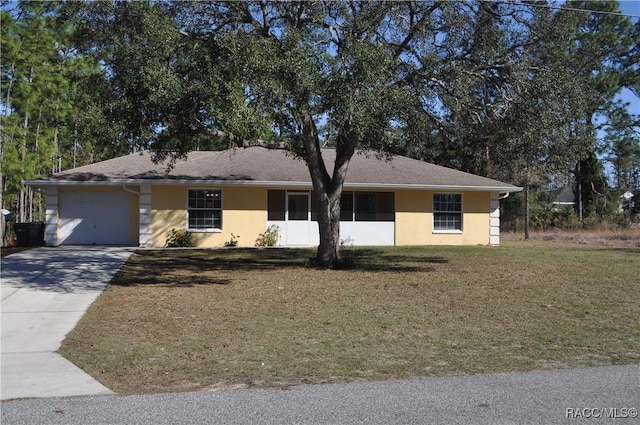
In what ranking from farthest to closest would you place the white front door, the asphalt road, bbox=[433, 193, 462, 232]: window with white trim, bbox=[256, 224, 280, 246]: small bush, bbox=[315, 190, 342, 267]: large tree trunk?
bbox=[433, 193, 462, 232]: window with white trim
the white front door
bbox=[256, 224, 280, 246]: small bush
bbox=[315, 190, 342, 267]: large tree trunk
the asphalt road

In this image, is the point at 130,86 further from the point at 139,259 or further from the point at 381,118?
the point at 139,259

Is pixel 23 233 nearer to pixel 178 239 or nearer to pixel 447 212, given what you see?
pixel 178 239

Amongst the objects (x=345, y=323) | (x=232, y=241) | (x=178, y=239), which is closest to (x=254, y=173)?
(x=232, y=241)

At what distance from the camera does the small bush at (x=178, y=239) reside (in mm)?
22266

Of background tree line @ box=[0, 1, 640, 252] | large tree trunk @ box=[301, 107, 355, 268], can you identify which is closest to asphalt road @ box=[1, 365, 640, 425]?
background tree line @ box=[0, 1, 640, 252]

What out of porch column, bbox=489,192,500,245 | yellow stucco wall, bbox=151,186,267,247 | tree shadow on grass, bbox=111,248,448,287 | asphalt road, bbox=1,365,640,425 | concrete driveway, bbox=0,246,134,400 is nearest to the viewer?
asphalt road, bbox=1,365,640,425

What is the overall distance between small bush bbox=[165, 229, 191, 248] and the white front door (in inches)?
148

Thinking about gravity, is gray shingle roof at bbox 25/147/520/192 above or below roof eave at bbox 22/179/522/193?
above

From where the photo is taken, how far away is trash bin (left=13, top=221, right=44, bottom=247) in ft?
74.3

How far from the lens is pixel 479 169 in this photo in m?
37.5

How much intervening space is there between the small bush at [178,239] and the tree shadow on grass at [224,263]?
3.57 ft

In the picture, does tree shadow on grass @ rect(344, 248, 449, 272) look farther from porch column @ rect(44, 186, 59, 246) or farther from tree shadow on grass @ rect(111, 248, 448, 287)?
porch column @ rect(44, 186, 59, 246)

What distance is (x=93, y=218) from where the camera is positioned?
22969mm

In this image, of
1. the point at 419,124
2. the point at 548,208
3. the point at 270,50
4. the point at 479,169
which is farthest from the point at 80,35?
the point at 548,208
